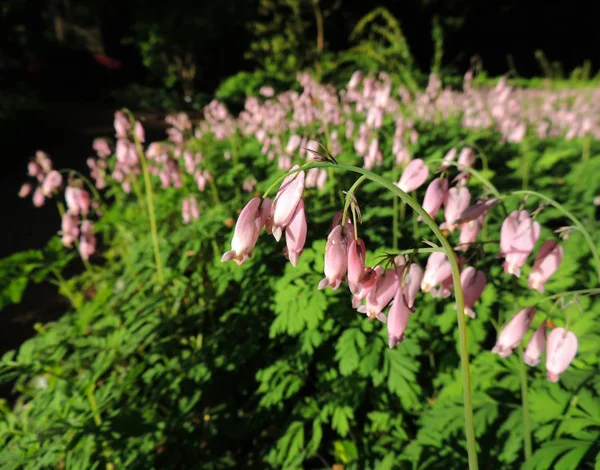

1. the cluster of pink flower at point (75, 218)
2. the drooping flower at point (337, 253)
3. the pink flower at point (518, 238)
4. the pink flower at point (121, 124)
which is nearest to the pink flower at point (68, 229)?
the cluster of pink flower at point (75, 218)

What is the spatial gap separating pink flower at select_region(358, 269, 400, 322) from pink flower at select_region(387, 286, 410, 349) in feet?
0.07

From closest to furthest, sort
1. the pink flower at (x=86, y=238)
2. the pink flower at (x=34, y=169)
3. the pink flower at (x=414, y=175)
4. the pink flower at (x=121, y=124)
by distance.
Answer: the pink flower at (x=414, y=175) < the pink flower at (x=121, y=124) < the pink flower at (x=86, y=238) < the pink flower at (x=34, y=169)

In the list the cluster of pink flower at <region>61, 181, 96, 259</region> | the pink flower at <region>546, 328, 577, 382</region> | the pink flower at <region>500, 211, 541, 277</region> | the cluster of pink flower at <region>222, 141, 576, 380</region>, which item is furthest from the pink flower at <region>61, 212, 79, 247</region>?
the pink flower at <region>546, 328, 577, 382</region>

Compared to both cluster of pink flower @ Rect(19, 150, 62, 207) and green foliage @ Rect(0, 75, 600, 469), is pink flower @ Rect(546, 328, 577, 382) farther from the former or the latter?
cluster of pink flower @ Rect(19, 150, 62, 207)

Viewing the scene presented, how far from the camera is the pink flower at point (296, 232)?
1163 millimetres

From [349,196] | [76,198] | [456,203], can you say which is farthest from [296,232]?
[76,198]

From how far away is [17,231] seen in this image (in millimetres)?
7273

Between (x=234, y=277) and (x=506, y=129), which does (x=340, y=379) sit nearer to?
(x=234, y=277)

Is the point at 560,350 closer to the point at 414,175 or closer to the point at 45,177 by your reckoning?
the point at 414,175

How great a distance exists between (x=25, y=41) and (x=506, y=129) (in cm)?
2507

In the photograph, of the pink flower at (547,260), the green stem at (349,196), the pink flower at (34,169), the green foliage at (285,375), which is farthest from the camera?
the pink flower at (34,169)

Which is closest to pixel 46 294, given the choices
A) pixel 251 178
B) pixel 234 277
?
pixel 251 178

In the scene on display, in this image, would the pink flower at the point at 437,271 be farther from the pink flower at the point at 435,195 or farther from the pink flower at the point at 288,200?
the pink flower at the point at 288,200

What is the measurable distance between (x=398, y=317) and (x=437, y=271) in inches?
10.9
